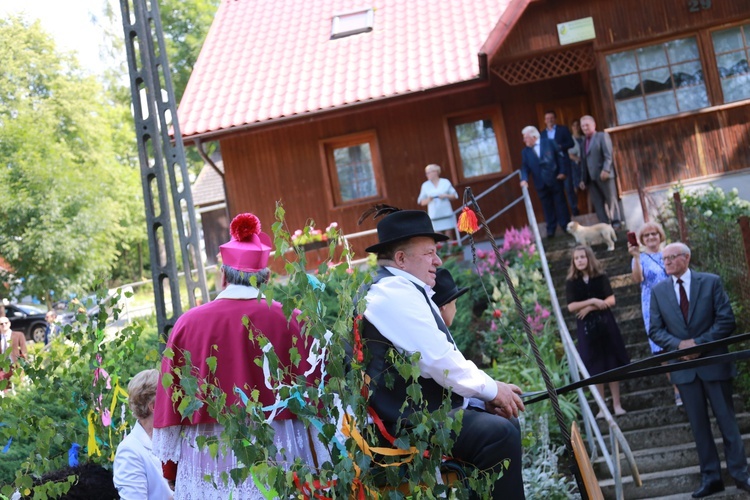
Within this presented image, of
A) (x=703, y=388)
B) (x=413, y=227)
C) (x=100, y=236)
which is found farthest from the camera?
(x=100, y=236)

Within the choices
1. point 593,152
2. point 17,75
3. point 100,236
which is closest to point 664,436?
point 593,152

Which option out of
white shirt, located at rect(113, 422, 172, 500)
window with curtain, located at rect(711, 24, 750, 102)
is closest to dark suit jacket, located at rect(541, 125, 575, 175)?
window with curtain, located at rect(711, 24, 750, 102)

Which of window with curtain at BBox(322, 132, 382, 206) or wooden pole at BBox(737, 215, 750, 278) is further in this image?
window with curtain at BBox(322, 132, 382, 206)

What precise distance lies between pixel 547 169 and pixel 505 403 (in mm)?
10338

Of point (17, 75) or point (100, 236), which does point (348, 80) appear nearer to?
point (100, 236)

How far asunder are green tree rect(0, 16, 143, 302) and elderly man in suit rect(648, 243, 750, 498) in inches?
990

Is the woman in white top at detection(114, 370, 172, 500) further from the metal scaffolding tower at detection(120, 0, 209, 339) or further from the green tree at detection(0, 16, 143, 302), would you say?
the green tree at detection(0, 16, 143, 302)

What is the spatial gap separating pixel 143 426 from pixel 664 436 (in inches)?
236

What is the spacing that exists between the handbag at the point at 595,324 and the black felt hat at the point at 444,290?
5029 mm

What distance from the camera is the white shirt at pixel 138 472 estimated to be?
4898 mm

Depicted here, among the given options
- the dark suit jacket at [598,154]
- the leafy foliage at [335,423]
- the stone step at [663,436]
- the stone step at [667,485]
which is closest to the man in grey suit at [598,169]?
the dark suit jacket at [598,154]

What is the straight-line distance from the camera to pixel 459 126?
18188 mm

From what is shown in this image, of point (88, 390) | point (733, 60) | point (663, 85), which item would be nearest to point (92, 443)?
point (88, 390)

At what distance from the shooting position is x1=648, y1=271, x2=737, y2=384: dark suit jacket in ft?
26.2
